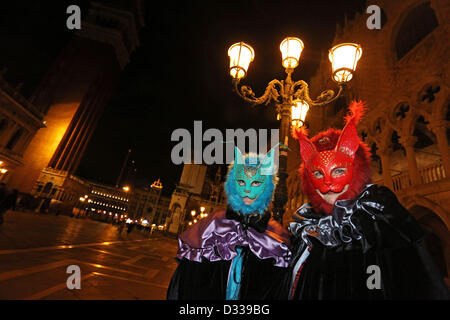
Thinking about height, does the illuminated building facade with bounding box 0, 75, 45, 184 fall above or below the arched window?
below

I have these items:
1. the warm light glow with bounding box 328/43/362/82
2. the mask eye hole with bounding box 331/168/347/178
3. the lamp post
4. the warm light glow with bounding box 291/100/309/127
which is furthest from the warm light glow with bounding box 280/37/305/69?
the mask eye hole with bounding box 331/168/347/178

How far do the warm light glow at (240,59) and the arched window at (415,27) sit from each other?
10.7m

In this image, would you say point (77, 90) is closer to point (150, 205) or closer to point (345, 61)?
point (150, 205)

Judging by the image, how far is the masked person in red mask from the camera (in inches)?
55.3

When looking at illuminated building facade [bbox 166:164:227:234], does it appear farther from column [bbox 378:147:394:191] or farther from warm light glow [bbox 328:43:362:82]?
warm light glow [bbox 328:43:362:82]

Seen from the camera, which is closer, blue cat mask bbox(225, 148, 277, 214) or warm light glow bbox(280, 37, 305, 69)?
blue cat mask bbox(225, 148, 277, 214)

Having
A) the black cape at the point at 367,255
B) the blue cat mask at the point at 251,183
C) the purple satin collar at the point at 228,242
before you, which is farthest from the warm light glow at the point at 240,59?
the black cape at the point at 367,255

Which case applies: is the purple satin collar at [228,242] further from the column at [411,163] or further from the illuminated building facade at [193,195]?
the illuminated building facade at [193,195]

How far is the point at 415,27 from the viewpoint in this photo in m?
10.7

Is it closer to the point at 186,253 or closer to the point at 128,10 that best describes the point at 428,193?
the point at 186,253

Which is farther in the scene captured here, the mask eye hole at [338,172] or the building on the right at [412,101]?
the building on the right at [412,101]

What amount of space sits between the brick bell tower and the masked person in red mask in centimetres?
3889

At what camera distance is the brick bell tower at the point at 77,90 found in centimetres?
3297

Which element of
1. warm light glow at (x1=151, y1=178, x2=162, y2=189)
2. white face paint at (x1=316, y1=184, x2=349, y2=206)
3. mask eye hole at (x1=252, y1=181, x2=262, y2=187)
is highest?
warm light glow at (x1=151, y1=178, x2=162, y2=189)
